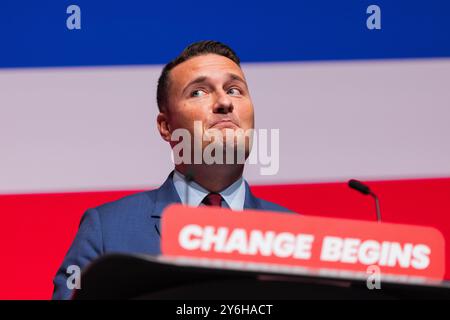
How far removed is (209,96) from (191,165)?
7.5 inches

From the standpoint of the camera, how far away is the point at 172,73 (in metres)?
2.47

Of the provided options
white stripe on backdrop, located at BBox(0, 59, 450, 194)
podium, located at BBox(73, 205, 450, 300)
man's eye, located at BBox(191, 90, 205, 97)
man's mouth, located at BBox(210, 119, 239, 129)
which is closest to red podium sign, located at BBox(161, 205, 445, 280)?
podium, located at BBox(73, 205, 450, 300)

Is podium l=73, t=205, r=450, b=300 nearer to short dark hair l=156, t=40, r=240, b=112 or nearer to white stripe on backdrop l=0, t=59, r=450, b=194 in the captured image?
short dark hair l=156, t=40, r=240, b=112

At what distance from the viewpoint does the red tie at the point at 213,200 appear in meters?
2.33

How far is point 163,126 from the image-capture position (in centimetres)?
251

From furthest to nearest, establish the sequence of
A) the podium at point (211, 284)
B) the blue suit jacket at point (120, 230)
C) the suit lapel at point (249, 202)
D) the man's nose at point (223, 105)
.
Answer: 1. the suit lapel at point (249, 202)
2. the man's nose at point (223, 105)
3. the blue suit jacket at point (120, 230)
4. the podium at point (211, 284)

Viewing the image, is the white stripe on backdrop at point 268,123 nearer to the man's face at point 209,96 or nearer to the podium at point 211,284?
the man's face at point 209,96

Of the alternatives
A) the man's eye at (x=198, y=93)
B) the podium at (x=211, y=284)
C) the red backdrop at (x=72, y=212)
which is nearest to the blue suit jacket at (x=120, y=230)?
the man's eye at (x=198, y=93)

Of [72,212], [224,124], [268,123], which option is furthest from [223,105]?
[72,212]

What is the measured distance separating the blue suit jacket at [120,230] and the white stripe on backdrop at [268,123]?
0.34 meters

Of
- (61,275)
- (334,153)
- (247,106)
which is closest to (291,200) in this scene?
(334,153)

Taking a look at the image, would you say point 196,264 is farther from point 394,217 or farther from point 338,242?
point 394,217

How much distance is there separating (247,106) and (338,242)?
97cm

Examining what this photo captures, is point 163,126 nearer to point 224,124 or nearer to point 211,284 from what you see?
point 224,124
